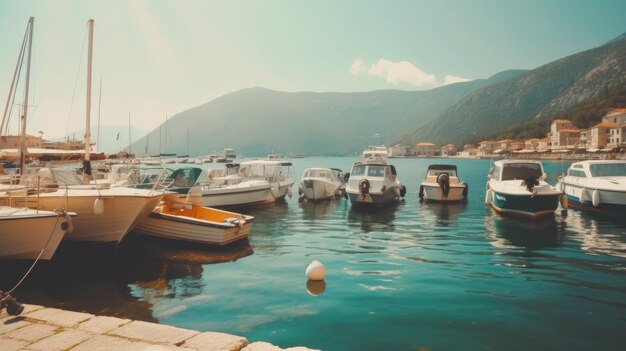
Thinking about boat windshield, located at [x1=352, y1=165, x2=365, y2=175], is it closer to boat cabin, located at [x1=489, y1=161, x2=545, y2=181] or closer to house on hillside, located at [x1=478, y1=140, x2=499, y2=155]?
boat cabin, located at [x1=489, y1=161, x2=545, y2=181]

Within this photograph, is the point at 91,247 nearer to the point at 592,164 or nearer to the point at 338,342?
the point at 338,342

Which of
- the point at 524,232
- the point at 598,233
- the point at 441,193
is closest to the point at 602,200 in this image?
the point at 598,233

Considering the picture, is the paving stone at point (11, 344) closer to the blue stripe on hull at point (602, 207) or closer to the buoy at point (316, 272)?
the buoy at point (316, 272)

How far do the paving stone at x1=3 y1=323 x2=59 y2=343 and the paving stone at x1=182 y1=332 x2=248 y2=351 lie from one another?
213cm

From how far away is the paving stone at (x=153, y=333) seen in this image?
4.93m

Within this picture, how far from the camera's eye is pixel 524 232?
53.9ft

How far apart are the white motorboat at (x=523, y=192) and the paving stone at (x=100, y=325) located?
18638 mm

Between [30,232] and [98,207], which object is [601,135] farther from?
[30,232]

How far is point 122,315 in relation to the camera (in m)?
7.85

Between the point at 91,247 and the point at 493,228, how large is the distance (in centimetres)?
1661

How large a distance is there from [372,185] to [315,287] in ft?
49.1

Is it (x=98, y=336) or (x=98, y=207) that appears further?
(x=98, y=207)

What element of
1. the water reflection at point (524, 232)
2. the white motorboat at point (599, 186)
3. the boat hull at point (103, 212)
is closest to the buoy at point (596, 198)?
the white motorboat at point (599, 186)

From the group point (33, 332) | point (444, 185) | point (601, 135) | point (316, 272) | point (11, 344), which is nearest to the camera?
point (11, 344)
